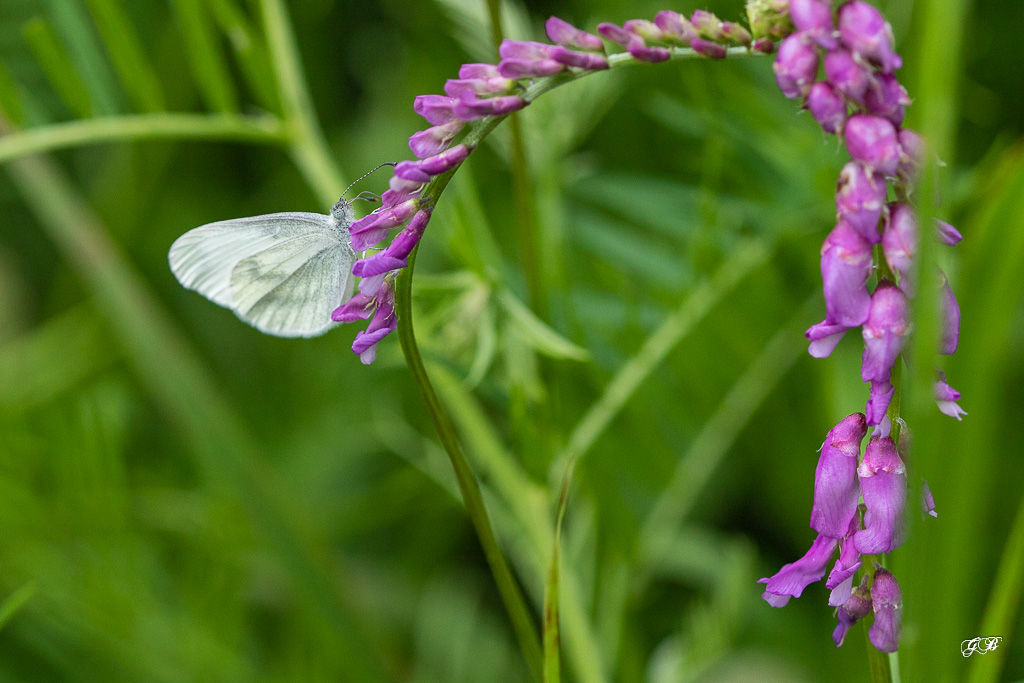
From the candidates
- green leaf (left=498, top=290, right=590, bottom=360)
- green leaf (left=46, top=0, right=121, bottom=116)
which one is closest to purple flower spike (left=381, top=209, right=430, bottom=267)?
green leaf (left=498, top=290, right=590, bottom=360)

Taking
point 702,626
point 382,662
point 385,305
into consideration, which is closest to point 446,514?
point 382,662

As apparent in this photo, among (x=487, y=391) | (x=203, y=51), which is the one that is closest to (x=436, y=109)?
(x=487, y=391)

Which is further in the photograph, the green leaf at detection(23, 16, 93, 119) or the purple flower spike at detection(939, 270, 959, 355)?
the green leaf at detection(23, 16, 93, 119)

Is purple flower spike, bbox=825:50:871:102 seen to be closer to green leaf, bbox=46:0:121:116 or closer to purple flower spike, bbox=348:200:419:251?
purple flower spike, bbox=348:200:419:251

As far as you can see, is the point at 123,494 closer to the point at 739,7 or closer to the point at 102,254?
the point at 102,254

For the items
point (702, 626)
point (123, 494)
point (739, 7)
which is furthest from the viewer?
point (739, 7)

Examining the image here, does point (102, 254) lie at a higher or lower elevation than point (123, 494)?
higher
